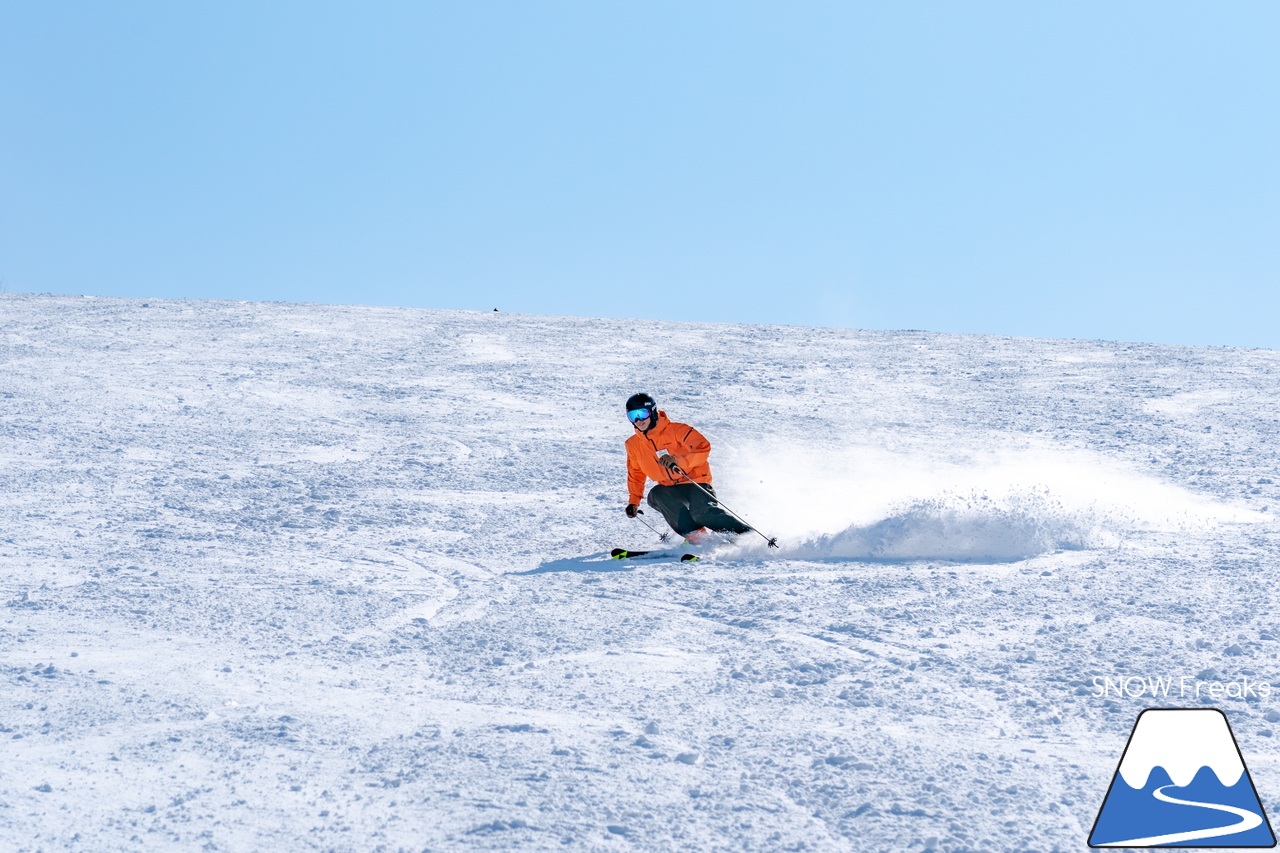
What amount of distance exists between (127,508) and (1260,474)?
9149 mm

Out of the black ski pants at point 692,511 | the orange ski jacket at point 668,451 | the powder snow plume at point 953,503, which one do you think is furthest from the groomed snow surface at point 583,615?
the orange ski jacket at point 668,451

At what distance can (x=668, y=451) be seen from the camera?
7.07 meters

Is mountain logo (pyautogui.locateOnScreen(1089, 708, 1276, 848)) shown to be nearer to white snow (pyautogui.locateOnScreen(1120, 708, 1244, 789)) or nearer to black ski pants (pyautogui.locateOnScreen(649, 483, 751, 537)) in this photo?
white snow (pyautogui.locateOnScreen(1120, 708, 1244, 789))

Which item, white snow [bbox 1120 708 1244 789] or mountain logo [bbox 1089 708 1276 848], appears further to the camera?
white snow [bbox 1120 708 1244 789]

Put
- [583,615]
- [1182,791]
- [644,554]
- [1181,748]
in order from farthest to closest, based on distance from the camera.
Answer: [644,554] < [583,615] < [1181,748] < [1182,791]

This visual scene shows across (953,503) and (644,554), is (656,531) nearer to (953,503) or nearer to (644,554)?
(644,554)

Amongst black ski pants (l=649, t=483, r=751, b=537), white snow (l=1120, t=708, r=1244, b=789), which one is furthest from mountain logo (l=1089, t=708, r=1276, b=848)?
black ski pants (l=649, t=483, r=751, b=537)

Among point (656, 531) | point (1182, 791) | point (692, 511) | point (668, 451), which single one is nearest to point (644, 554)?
point (692, 511)

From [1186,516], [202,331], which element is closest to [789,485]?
[1186,516]

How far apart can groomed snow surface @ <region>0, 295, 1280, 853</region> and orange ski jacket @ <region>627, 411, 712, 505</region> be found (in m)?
0.58

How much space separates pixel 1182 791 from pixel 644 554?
12.7ft

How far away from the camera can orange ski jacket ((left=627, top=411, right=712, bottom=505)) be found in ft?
23.2

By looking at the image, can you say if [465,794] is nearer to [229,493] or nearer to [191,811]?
[191,811]

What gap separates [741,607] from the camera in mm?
5508
